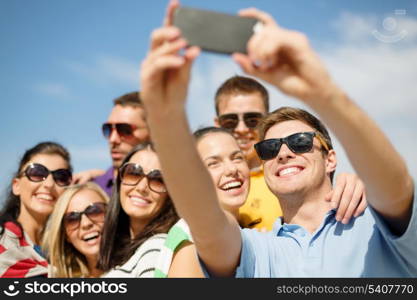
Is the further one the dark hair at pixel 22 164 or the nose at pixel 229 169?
the dark hair at pixel 22 164

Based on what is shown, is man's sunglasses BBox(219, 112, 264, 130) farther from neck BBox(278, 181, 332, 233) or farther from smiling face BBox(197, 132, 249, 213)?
neck BBox(278, 181, 332, 233)

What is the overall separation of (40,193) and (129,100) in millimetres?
1995

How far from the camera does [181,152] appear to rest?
2.44 m

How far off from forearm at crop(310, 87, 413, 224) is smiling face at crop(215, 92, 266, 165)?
11.5 feet

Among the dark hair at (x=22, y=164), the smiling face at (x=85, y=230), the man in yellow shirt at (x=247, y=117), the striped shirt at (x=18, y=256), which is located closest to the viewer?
the man in yellow shirt at (x=247, y=117)

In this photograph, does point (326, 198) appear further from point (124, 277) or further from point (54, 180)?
point (54, 180)

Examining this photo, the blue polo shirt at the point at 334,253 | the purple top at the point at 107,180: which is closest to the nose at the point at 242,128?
the purple top at the point at 107,180

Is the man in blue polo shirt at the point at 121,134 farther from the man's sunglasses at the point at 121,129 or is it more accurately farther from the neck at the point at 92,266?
the neck at the point at 92,266

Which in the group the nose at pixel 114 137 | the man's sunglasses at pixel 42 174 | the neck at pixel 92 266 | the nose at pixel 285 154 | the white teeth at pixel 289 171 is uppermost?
the nose at pixel 114 137

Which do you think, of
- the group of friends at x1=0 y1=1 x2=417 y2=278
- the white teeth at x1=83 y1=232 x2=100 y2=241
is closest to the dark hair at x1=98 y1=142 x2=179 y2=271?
the group of friends at x1=0 y1=1 x2=417 y2=278

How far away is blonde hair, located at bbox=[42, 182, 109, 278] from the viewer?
5867 millimetres

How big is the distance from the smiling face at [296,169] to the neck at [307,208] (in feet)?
0.12

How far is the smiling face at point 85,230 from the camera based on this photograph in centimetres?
582

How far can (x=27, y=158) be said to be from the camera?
6.82 metres
